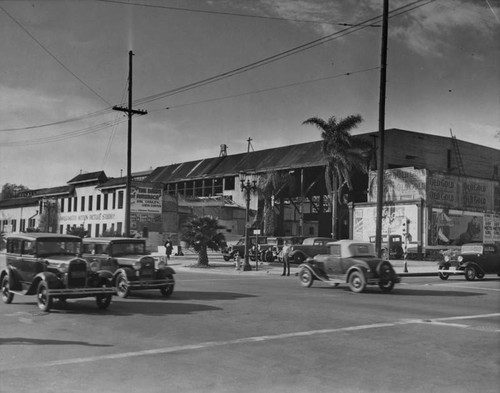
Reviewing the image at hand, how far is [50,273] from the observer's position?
1284 centimetres

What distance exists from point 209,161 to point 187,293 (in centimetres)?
5812

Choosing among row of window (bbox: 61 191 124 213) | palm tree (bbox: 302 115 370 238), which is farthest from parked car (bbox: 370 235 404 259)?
row of window (bbox: 61 191 124 213)

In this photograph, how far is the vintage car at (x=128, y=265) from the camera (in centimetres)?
1583

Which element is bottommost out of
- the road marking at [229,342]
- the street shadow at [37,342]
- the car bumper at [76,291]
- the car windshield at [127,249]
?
the street shadow at [37,342]

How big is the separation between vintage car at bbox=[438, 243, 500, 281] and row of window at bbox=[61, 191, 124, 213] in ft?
135

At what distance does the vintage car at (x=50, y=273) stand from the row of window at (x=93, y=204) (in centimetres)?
4570

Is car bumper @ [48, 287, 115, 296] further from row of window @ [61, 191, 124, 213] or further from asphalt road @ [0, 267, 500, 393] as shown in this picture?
row of window @ [61, 191, 124, 213]

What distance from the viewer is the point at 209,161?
246 feet

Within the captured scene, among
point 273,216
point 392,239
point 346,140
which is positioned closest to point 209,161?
point 273,216

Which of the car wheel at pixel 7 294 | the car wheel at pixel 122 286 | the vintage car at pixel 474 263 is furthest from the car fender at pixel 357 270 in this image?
the car wheel at pixel 7 294

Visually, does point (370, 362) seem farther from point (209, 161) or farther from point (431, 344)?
point (209, 161)

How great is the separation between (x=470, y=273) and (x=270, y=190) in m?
35.0

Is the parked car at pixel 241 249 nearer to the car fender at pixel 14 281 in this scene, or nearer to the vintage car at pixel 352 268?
the vintage car at pixel 352 268

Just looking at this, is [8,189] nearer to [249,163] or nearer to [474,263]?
[249,163]
